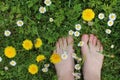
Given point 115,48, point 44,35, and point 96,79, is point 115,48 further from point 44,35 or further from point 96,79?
point 44,35

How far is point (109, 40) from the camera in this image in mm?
2627

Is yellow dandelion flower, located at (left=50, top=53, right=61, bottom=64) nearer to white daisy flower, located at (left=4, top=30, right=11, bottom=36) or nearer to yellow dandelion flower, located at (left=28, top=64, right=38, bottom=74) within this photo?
yellow dandelion flower, located at (left=28, top=64, right=38, bottom=74)

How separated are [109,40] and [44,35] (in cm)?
50

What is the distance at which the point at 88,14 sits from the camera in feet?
8.39

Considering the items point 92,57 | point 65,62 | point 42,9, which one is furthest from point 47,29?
point 92,57

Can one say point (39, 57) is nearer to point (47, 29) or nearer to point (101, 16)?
point (47, 29)

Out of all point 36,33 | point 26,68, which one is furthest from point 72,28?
point 26,68

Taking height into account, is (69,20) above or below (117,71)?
above

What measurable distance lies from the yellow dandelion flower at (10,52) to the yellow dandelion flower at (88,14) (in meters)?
0.59

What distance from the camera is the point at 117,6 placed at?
8.52 ft

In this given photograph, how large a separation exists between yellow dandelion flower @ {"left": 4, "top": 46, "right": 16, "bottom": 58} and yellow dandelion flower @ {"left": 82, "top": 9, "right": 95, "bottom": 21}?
23.1 inches

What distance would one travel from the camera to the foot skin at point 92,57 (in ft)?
8.70

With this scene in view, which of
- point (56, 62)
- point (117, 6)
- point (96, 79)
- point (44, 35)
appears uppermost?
point (117, 6)

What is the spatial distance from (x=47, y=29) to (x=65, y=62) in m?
0.30
